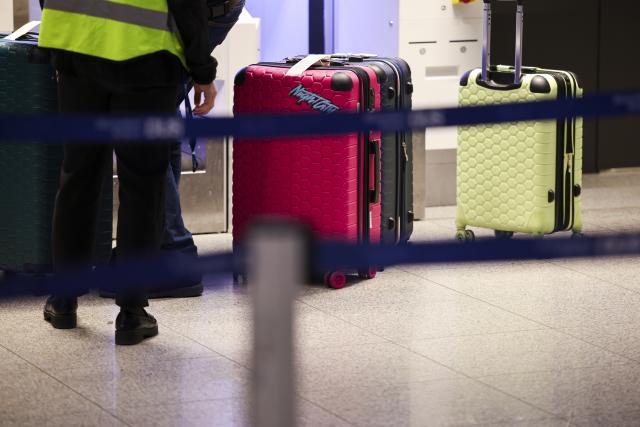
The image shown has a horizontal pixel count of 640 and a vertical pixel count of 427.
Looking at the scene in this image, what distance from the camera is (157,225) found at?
3.63 m

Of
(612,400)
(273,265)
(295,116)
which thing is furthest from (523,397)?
(273,265)

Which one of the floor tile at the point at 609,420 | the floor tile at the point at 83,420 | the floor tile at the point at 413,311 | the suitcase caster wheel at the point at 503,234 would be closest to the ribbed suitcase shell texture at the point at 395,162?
the floor tile at the point at 413,311

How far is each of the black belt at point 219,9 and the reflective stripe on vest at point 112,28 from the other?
429 millimetres

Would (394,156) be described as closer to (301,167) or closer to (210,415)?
(301,167)

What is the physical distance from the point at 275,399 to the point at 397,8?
3951 mm

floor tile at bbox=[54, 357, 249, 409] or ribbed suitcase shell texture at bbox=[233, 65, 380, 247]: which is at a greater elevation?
ribbed suitcase shell texture at bbox=[233, 65, 380, 247]

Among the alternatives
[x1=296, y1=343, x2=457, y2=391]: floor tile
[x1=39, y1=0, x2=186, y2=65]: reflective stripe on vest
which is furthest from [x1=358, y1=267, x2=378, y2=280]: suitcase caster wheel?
[x1=39, y1=0, x2=186, y2=65]: reflective stripe on vest

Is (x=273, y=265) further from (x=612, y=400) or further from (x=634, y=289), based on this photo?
(x=634, y=289)

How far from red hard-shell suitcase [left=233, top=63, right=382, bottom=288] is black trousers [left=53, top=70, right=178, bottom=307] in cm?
78

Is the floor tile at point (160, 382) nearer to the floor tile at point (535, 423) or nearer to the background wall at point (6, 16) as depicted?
the floor tile at point (535, 423)

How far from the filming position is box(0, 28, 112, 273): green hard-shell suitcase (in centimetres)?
406

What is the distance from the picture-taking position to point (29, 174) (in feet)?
13.5

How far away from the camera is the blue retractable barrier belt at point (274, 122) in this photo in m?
2.14

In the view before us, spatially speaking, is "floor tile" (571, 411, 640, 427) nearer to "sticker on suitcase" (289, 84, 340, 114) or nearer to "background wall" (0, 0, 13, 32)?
"sticker on suitcase" (289, 84, 340, 114)
